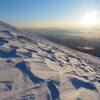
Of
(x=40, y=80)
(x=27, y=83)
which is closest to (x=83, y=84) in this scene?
(x=40, y=80)

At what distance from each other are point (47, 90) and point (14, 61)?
2.46 m

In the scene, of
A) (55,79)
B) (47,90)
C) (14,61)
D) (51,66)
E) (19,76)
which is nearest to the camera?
(47,90)

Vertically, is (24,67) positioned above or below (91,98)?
above

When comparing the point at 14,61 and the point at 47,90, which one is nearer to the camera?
the point at 47,90

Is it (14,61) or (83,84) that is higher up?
→ (14,61)

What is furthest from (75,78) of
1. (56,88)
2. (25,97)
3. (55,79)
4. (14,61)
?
(25,97)

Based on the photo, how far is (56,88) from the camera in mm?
7816

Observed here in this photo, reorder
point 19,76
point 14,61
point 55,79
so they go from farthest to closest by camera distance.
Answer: point 14,61
point 55,79
point 19,76

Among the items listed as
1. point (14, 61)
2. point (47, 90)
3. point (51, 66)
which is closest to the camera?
point (47, 90)

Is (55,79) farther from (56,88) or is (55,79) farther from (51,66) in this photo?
(51,66)

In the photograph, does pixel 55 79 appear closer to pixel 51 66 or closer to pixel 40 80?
pixel 40 80

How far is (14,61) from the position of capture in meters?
9.32

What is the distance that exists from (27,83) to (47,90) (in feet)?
2.25

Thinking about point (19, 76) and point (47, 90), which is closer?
point (47, 90)
